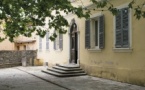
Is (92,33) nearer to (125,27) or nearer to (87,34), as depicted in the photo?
(87,34)

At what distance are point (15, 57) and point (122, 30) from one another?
16852 mm

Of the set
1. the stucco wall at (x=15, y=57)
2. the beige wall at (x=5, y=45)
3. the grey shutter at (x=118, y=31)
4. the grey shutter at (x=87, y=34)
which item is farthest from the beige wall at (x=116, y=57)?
the beige wall at (x=5, y=45)

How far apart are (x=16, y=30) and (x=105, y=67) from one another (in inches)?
201

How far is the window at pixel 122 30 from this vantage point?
1253 centimetres

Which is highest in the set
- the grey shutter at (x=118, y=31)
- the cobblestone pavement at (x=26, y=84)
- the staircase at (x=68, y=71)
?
the grey shutter at (x=118, y=31)

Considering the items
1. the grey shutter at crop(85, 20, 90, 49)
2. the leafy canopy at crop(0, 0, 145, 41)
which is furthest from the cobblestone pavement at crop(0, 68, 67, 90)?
the grey shutter at crop(85, 20, 90, 49)

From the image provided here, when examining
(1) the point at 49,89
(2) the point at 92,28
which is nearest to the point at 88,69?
(2) the point at 92,28

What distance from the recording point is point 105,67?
47.5 feet

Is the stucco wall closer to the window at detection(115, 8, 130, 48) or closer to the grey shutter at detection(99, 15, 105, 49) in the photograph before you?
the grey shutter at detection(99, 15, 105, 49)

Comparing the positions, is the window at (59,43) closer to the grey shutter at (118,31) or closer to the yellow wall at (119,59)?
the yellow wall at (119,59)

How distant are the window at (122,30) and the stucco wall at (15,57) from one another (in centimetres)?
1519

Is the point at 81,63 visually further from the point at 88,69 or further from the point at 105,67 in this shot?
the point at 105,67

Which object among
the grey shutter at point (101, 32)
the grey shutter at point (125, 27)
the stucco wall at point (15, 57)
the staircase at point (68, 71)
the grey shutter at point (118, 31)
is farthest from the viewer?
the stucco wall at point (15, 57)

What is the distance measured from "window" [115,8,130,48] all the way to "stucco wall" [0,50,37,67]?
49.8ft
